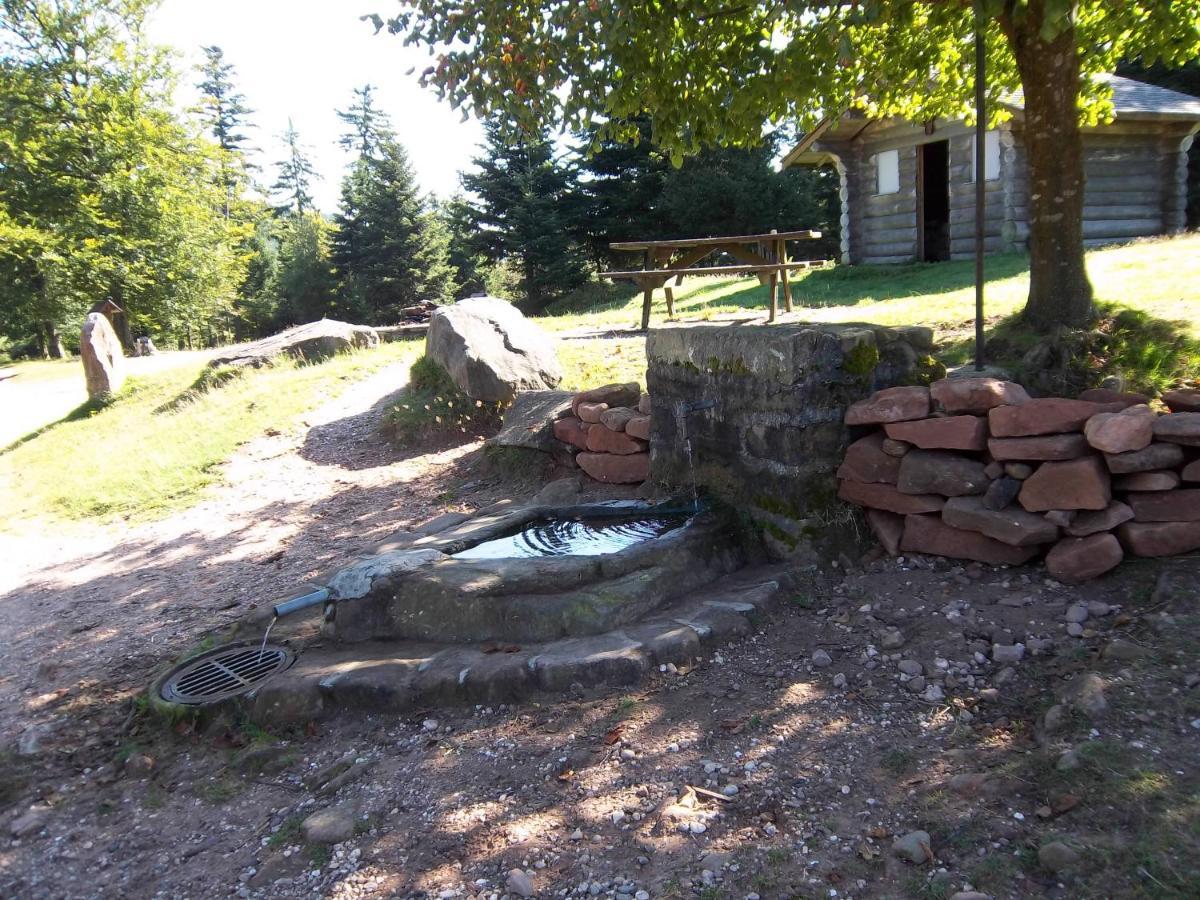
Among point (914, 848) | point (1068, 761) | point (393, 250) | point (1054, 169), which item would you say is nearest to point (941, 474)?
point (1068, 761)

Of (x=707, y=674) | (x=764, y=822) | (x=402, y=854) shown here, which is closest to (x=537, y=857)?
(x=402, y=854)

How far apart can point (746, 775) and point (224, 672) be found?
8.83ft

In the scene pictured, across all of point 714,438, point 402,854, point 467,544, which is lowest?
point 402,854

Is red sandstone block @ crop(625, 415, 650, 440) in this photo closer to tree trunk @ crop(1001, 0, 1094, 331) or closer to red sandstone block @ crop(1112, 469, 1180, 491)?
tree trunk @ crop(1001, 0, 1094, 331)

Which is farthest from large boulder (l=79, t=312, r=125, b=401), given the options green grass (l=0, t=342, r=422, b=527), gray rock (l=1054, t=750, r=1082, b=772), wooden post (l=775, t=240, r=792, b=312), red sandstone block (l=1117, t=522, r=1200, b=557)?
gray rock (l=1054, t=750, r=1082, b=772)

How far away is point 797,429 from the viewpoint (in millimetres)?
4328

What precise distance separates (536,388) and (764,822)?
6.32m

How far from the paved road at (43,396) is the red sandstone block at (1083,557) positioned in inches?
634

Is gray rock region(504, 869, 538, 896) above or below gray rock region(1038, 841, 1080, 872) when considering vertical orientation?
below

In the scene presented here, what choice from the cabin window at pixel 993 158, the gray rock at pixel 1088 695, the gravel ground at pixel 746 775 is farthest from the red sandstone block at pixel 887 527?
the cabin window at pixel 993 158

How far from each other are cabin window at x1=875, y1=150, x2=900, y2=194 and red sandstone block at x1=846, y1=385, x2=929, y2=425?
12696mm

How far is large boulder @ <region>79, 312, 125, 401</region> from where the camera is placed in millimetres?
14930

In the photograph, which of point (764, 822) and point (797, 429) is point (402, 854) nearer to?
point (764, 822)

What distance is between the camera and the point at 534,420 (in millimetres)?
7215
